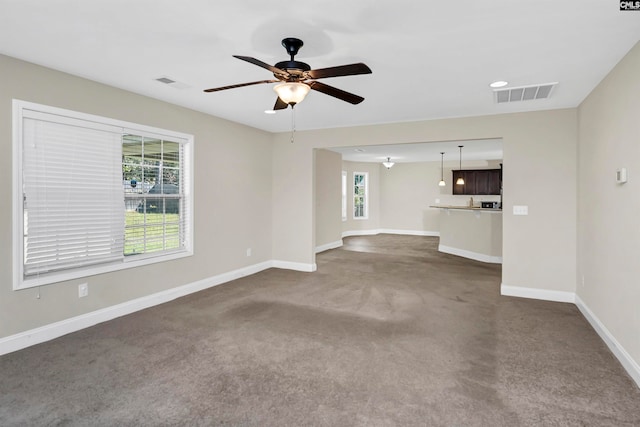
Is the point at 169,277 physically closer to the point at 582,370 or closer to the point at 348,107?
the point at 348,107

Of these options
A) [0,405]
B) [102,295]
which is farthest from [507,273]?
[0,405]

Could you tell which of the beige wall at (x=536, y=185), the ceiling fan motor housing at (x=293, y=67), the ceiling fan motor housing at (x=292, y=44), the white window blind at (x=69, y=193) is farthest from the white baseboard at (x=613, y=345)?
the white window blind at (x=69, y=193)

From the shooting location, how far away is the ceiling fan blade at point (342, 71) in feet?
7.33

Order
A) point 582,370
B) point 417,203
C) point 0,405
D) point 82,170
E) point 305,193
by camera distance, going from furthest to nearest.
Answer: point 417,203 < point 305,193 < point 82,170 < point 582,370 < point 0,405

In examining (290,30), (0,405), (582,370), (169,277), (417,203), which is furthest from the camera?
(417,203)

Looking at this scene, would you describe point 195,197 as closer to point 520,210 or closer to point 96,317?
point 96,317

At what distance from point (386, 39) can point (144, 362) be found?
10.3ft

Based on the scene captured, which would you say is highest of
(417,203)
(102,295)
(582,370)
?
(417,203)

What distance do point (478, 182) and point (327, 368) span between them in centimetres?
949

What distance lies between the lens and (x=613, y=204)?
10.0 ft

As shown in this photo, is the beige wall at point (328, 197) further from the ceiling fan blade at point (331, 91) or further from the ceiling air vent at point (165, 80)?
the ceiling fan blade at point (331, 91)

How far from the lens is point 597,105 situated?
3.58 meters

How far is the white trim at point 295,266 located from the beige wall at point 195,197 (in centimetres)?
21

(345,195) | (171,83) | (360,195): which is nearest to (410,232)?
(360,195)
